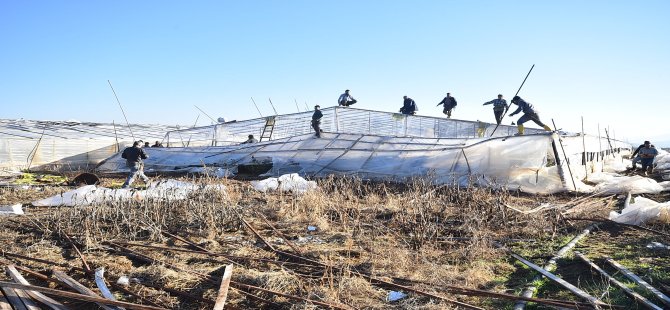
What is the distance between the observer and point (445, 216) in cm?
698

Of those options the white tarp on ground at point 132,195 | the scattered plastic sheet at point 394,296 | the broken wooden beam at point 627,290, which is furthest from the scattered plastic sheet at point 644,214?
the white tarp on ground at point 132,195

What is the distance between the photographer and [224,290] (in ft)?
11.6

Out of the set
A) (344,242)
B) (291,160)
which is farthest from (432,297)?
(291,160)

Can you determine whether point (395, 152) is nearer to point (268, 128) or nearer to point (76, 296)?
point (268, 128)

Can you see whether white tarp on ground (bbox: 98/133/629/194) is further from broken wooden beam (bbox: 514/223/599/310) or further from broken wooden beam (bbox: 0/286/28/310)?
broken wooden beam (bbox: 0/286/28/310)

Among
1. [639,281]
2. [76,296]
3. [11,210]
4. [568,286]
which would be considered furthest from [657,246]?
[11,210]

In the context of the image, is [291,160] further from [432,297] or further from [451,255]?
[432,297]

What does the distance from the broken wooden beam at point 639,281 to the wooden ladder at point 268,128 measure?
46.1ft

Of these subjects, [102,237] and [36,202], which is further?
[36,202]

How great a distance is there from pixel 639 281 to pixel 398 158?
359 inches

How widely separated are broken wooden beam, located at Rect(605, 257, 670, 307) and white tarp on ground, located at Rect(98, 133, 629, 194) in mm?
3975

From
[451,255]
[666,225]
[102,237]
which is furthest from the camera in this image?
[666,225]

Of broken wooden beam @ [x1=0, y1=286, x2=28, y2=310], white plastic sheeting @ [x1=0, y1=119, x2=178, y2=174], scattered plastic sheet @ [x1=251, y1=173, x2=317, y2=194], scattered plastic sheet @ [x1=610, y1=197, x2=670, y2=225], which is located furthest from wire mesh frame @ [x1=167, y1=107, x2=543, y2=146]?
broken wooden beam @ [x1=0, y1=286, x2=28, y2=310]

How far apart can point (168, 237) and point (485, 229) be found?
13.9ft
